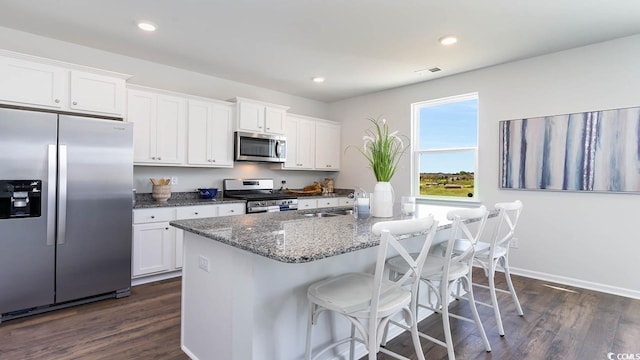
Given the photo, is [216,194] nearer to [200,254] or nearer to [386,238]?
[200,254]

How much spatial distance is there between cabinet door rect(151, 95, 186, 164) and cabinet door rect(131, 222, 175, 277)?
0.82m

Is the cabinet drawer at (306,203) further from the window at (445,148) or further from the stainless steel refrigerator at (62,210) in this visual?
the stainless steel refrigerator at (62,210)

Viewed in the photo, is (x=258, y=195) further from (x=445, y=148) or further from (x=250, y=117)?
(x=445, y=148)

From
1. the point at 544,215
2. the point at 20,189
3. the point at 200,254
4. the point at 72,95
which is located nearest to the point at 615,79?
the point at 544,215

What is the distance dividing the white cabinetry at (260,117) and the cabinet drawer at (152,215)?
1.48 meters

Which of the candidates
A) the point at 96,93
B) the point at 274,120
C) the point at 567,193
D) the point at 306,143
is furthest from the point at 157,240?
the point at 567,193

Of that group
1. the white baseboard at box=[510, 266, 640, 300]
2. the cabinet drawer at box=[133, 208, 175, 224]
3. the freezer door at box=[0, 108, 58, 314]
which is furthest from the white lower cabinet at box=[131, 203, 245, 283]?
the white baseboard at box=[510, 266, 640, 300]

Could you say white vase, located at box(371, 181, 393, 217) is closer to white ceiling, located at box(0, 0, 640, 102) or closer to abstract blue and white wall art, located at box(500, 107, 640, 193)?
white ceiling, located at box(0, 0, 640, 102)

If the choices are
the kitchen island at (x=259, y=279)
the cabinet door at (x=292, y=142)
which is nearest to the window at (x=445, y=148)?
the cabinet door at (x=292, y=142)

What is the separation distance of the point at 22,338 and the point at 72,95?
205cm

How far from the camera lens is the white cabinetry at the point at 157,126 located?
Result: 3600 mm

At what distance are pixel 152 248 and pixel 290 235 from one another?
2493 mm

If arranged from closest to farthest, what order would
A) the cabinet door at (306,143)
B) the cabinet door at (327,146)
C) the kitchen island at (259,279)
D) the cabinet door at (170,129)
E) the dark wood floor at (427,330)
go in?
the kitchen island at (259,279) → the dark wood floor at (427,330) → the cabinet door at (170,129) → the cabinet door at (306,143) → the cabinet door at (327,146)

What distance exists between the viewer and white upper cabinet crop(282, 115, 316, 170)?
5.17m
